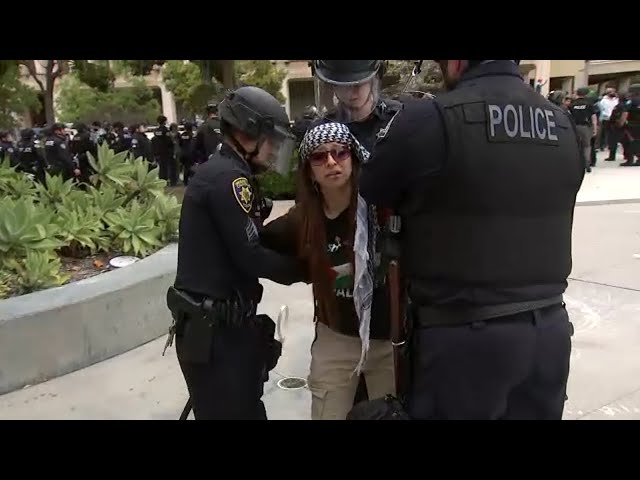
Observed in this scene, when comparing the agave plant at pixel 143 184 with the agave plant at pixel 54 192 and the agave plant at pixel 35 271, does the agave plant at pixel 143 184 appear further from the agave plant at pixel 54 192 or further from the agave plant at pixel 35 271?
the agave plant at pixel 35 271

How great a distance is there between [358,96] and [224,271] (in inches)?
38.1

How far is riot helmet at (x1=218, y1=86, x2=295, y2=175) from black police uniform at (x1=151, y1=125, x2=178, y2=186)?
12.5 m

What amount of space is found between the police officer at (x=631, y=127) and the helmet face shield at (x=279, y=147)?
12163mm

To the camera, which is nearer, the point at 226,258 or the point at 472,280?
the point at 472,280

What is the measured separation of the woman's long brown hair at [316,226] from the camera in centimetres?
205

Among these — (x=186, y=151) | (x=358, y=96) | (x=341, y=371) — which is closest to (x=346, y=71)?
(x=358, y=96)

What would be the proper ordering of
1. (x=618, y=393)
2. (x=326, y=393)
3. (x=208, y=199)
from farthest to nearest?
(x=618, y=393)
(x=326, y=393)
(x=208, y=199)

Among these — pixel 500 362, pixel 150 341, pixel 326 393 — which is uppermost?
pixel 500 362

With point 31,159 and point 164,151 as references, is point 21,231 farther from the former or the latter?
point 164,151

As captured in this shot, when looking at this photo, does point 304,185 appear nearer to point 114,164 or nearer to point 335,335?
point 335,335

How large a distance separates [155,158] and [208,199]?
13044mm

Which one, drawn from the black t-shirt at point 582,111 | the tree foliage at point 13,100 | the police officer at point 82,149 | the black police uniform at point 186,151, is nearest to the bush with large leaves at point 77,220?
the police officer at point 82,149

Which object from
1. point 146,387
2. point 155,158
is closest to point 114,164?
point 146,387

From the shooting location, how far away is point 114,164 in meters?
5.79
